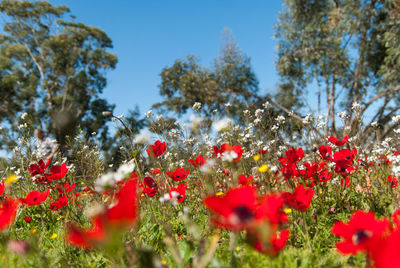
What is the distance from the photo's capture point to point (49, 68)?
19688 mm

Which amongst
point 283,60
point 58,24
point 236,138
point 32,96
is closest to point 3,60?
point 32,96

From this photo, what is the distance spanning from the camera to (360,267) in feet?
3.92

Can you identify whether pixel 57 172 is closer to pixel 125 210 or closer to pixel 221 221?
pixel 221 221

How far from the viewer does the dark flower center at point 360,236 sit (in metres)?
0.72

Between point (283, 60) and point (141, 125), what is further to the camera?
point (141, 125)

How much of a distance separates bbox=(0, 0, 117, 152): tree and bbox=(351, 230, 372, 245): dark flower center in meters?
19.3

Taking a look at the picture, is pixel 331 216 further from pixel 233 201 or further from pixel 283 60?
pixel 283 60

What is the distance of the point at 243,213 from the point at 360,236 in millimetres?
359

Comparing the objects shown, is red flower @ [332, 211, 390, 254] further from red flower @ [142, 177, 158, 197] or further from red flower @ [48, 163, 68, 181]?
red flower @ [48, 163, 68, 181]

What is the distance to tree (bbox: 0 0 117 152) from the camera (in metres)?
18.9

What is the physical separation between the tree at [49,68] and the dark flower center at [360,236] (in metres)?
19.3

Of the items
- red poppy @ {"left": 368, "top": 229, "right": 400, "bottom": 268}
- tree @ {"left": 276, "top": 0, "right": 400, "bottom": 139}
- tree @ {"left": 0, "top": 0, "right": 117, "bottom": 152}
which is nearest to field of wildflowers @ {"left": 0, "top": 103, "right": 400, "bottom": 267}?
red poppy @ {"left": 368, "top": 229, "right": 400, "bottom": 268}

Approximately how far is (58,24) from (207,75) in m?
11.5

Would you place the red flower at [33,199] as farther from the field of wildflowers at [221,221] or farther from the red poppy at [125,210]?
the red poppy at [125,210]
